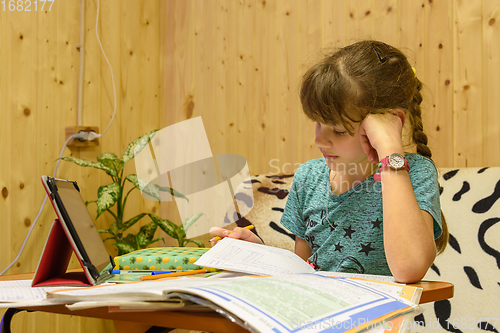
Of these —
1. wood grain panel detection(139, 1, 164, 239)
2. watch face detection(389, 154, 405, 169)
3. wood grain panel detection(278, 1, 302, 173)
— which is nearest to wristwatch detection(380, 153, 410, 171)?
watch face detection(389, 154, 405, 169)

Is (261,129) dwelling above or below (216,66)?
below

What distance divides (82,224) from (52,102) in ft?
3.79

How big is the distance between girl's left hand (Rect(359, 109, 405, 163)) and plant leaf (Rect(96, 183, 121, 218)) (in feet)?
3.83

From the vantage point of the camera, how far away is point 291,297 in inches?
15.4

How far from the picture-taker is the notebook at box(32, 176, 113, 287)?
2.03 feet

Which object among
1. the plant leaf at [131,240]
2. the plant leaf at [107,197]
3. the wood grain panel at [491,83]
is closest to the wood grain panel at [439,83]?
the wood grain panel at [491,83]

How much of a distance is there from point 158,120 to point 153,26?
57 centimetres

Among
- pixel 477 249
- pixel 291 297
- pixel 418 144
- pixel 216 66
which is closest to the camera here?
pixel 291 297

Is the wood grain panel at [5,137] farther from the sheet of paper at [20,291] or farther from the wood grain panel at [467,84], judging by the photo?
the wood grain panel at [467,84]

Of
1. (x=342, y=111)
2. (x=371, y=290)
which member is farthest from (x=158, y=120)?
(x=371, y=290)

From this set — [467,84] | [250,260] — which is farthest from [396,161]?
[467,84]

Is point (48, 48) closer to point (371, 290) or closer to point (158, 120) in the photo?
point (158, 120)

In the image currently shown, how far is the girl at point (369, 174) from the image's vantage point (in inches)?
28.2

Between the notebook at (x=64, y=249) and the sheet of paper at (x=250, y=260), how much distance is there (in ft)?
Result: 0.63
